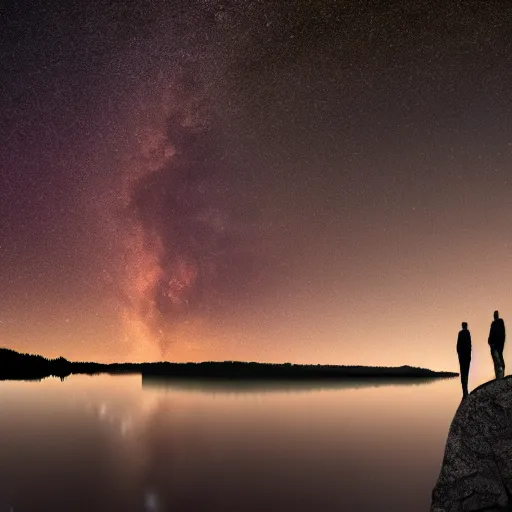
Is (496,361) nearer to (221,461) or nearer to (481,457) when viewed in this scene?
(221,461)

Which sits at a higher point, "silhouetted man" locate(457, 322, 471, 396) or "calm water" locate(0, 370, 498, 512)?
"silhouetted man" locate(457, 322, 471, 396)

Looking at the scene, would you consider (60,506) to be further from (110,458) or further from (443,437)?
(443,437)

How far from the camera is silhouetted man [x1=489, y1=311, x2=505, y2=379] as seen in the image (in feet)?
61.6

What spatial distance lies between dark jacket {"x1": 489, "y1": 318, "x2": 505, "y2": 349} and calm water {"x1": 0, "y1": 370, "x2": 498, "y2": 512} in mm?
3488

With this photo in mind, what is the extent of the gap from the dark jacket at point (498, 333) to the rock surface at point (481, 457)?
33.1 feet

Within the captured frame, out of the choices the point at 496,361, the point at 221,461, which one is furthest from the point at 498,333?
the point at 221,461

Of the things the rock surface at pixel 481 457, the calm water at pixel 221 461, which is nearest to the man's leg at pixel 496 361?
the calm water at pixel 221 461

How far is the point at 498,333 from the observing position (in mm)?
18828

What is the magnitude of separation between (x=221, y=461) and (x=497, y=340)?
9307 mm

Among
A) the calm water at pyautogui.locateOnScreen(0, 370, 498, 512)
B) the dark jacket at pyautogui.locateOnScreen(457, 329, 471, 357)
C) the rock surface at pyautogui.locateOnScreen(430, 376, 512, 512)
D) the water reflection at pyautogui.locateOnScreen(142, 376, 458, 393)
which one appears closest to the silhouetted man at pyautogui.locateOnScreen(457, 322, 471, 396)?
the dark jacket at pyautogui.locateOnScreen(457, 329, 471, 357)

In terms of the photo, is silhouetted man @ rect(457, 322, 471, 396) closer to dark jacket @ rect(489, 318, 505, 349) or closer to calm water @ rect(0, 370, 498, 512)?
calm water @ rect(0, 370, 498, 512)

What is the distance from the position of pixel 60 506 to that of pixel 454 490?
6548 millimetres

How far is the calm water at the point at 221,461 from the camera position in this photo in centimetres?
1104

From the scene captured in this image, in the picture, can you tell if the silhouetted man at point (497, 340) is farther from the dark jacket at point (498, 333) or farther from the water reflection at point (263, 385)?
the water reflection at point (263, 385)
